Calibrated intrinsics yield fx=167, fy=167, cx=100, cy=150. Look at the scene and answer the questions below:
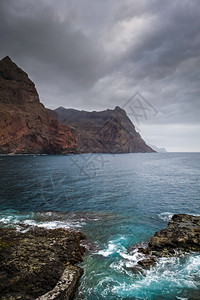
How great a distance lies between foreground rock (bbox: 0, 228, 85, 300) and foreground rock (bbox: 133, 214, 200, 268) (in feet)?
20.2

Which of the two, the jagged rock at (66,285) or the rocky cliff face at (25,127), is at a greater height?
the rocky cliff face at (25,127)

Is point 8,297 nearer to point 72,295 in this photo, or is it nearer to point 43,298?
point 43,298

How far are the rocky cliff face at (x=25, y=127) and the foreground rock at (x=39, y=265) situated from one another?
145 metres

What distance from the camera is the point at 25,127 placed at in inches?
6348

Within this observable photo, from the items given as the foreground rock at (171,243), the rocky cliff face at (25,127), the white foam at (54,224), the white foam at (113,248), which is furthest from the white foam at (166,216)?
the rocky cliff face at (25,127)

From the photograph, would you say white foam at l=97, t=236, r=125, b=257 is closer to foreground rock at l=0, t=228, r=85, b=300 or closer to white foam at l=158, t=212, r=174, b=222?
foreground rock at l=0, t=228, r=85, b=300

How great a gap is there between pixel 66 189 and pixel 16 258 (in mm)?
29080

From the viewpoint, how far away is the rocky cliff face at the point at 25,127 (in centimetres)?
14716

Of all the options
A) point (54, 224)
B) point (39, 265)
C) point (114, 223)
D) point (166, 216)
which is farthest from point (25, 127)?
point (39, 265)

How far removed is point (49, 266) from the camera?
12.3 meters

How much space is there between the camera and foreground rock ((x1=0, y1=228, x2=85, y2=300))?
10.3m

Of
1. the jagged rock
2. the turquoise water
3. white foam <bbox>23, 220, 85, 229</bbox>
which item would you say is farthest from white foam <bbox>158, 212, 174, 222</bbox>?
the jagged rock

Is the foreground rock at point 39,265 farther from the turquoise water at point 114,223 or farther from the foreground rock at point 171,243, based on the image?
the foreground rock at point 171,243

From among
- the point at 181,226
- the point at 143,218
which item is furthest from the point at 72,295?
the point at 143,218
